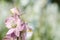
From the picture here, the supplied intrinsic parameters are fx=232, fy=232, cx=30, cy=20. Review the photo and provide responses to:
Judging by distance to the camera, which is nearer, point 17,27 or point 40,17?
point 17,27

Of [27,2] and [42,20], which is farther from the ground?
[27,2]

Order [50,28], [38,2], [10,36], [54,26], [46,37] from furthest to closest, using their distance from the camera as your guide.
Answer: [38,2], [54,26], [50,28], [46,37], [10,36]

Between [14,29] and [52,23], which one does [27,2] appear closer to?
[52,23]

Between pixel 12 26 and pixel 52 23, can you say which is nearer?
pixel 12 26

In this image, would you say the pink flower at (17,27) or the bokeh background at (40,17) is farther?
the bokeh background at (40,17)

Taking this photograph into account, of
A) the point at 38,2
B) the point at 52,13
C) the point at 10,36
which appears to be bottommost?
the point at 10,36

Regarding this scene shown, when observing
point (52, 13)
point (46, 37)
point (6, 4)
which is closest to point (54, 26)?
point (52, 13)

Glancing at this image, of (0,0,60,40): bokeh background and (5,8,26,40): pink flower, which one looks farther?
(0,0,60,40): bokeh background

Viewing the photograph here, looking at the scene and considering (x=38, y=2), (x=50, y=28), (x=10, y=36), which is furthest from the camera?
(x=38, y=2)

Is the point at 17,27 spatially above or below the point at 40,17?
below

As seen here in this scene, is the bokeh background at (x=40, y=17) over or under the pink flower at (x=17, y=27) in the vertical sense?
over

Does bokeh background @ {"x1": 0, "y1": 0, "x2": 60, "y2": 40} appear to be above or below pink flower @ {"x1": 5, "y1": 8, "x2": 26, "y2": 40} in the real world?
above
